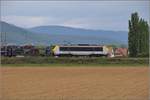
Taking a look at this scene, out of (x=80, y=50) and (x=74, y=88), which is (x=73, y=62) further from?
(x=74, y=88)

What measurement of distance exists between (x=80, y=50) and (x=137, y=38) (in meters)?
9.55

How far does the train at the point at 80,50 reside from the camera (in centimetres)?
6862

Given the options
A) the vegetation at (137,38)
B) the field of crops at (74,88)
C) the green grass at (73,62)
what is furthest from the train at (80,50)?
the field of crops at (74,88)

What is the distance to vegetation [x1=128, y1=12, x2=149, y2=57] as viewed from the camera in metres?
64.7

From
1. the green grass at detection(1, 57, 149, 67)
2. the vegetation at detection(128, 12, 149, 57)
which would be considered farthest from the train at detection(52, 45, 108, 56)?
the green grass at detection(1, 57, 149, 67)

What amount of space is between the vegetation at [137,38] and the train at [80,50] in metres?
5.27

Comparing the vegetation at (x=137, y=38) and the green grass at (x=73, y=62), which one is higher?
the vegetation at (x=137, y=38)

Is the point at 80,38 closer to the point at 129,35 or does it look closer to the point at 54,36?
the point at 54,36

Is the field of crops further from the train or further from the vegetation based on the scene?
the train

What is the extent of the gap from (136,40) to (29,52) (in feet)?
58.4

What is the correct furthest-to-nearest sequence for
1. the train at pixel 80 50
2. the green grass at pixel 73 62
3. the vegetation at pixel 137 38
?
the train at pixel 80 50 < the vegetation at pixel 137 38 < the green grass at pixel 73 62

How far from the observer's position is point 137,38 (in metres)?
67.3

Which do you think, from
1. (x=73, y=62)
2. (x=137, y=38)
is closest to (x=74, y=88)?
(x=73, y=62)

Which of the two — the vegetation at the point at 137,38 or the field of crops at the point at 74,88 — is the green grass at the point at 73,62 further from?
the field of crops at the point at 74,88
